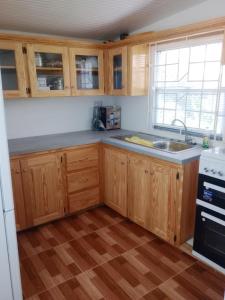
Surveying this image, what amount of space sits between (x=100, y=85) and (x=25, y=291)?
2.33 m

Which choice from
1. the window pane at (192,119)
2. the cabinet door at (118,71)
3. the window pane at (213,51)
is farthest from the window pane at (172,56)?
the window pane at (192,119)

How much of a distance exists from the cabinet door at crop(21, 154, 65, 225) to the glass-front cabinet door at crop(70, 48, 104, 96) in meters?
0.91

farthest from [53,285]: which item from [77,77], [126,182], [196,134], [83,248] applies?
[77,77]

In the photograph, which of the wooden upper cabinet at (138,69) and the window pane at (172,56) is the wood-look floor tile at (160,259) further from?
the window pane at (172,56)

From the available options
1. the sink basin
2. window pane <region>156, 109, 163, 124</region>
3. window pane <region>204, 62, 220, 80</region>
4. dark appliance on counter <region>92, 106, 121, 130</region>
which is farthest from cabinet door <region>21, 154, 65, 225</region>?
window pane <region>204, 62, 220, 80</region>

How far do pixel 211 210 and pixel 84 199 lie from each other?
1.49m

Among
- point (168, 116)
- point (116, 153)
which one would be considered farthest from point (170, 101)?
point (116, 153)

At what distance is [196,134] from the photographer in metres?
2.56

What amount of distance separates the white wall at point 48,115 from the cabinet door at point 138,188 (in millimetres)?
1134

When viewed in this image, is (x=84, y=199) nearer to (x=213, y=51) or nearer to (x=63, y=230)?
(x=63, y=230)

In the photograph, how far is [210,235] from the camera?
Answer: 6.59ft

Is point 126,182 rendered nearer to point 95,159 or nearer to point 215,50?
point 95,159

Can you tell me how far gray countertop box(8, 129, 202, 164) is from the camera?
84.3 inches

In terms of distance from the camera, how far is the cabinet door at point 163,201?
2176 mm
